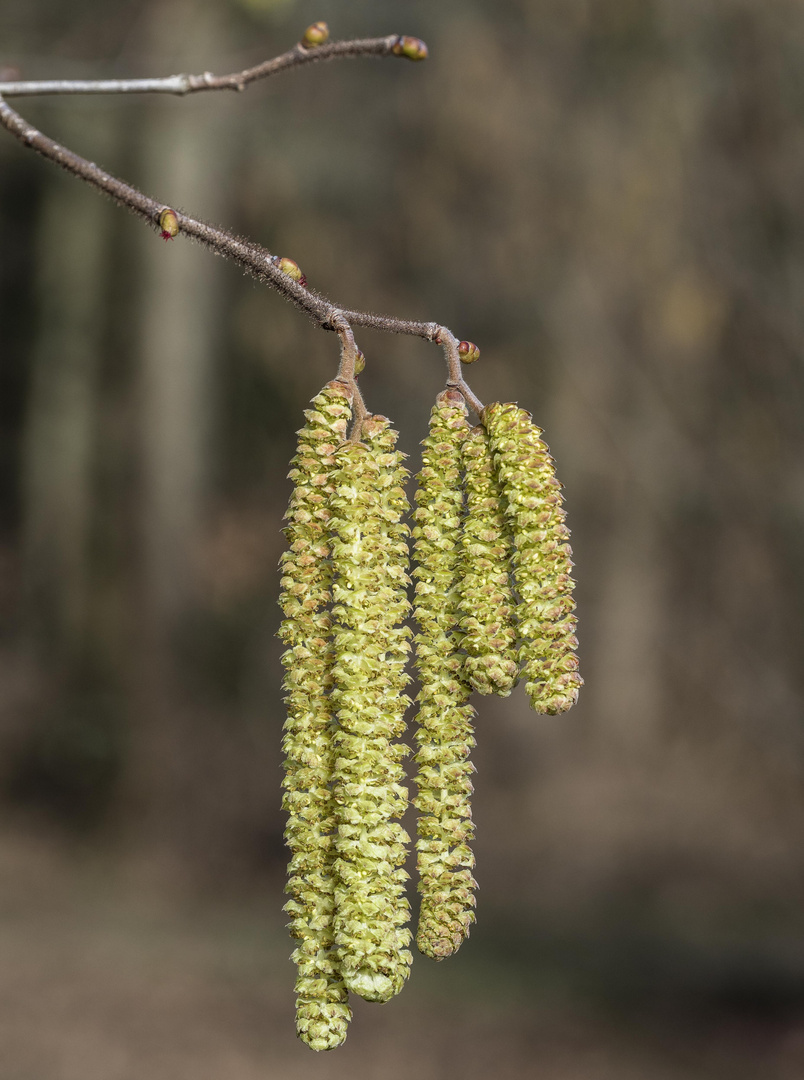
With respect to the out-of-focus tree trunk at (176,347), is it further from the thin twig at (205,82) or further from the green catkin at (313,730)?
the green catkin at (313,730)

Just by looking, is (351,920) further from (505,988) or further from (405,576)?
(505,988)

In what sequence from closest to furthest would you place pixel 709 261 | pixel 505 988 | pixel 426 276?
pixel 709 261, pixel 505 988, pixel 426 276

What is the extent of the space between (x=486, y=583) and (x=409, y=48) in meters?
0.93

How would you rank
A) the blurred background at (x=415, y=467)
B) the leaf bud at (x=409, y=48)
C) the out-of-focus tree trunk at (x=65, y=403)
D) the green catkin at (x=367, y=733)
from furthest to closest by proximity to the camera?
the out-of-focus tree trunk at (x=65, y=403), the blurred background at (x=415, y=467), the leaf bud at (x=409, y=48), the green catkin at (x=367, y=733)

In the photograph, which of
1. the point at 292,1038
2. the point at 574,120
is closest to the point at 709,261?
the point at 574,120

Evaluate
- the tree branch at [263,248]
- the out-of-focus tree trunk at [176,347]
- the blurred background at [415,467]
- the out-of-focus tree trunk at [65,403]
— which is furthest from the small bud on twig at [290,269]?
the out-of-focus tree trunk at [65,403]

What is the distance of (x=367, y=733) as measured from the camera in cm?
134

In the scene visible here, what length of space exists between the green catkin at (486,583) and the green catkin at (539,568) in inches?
0.7

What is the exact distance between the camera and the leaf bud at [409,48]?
172cm

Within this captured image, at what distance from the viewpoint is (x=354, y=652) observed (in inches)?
52.8

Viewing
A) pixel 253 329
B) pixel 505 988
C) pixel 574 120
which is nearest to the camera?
pixel 505 988

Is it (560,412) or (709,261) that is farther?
(560,412)

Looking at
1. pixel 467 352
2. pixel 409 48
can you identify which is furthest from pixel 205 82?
pixel 467 352

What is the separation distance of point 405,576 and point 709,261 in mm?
4406
